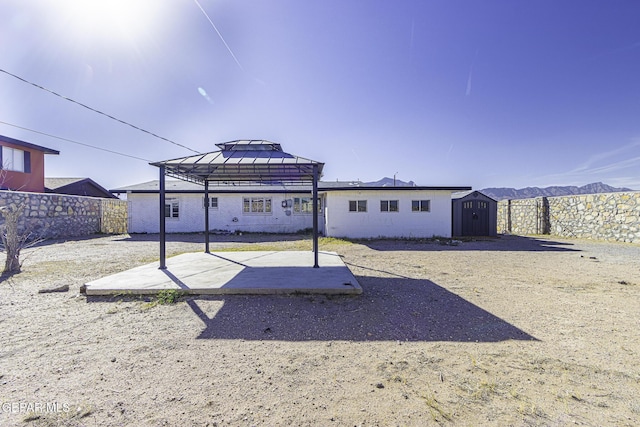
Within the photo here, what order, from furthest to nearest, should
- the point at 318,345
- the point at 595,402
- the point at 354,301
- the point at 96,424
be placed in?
the point at 354,301 → the point at 318,345 → the point at 595,402 → the point at 96,424

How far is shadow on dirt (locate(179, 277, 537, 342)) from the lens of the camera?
3469 millimetres

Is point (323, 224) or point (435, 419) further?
point (323, 224)

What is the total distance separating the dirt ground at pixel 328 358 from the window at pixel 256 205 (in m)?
13.1

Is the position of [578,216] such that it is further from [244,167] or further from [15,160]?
[15,160]

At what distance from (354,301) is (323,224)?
1322 cm

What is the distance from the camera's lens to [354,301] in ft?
15.4

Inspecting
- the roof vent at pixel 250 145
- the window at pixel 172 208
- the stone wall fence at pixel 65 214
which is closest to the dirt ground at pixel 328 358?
the roof vent at pixel 250 145

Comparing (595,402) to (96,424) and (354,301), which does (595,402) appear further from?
(96,424)

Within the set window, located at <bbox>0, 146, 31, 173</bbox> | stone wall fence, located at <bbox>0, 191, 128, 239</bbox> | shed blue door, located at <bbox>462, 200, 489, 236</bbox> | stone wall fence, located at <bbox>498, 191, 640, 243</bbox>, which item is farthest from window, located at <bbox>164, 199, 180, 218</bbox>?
stone wall fence, located at <bbox>498, 191, 640, 243</bbox>

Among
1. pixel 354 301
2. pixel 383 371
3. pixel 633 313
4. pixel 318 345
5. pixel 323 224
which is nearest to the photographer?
pixel 383 371

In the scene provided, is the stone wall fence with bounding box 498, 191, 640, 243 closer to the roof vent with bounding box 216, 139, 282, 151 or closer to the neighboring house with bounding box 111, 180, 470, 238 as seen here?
the neighboring house with bounding box 111, 180, 470, 238

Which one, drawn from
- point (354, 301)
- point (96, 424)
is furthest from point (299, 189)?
point (96, 424)

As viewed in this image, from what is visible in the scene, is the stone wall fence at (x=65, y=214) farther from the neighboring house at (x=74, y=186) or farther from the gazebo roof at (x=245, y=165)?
the gazebo roof at (x=245, y=165)

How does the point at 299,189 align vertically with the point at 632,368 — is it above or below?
above
